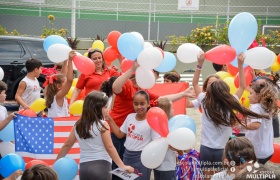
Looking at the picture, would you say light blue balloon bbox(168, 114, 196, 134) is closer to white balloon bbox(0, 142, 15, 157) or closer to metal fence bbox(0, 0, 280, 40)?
white balloon bbox(0, 142, 15, 157)

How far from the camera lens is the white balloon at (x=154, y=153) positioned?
3984mm

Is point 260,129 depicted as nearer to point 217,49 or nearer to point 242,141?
point 217,49

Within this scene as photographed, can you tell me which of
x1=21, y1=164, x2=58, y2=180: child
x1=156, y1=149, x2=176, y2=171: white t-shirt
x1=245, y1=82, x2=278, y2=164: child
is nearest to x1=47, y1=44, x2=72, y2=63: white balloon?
x1=156, y1=149, x2=176, y2=171: white t-shirt

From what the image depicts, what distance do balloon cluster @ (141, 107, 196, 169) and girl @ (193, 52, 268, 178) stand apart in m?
0.22

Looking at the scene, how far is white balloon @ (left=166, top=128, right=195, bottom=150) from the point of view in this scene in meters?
3.92

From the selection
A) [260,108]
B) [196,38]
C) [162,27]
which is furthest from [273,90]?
[162,27]

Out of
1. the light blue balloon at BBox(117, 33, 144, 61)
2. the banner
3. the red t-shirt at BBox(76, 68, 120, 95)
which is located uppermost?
the banner

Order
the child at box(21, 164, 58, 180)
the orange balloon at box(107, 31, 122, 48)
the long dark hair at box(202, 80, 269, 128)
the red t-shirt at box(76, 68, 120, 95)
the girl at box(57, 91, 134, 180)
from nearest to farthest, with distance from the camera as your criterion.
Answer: the child at box(21, 164, 58, 180), the girl at box(57, 91, 134, 180), the long dark hair at box(202, 80, 269, 128), the red t-shirt at box(76, 68, 120, 95), the orange balloon at box(107, 31, 122, 48)

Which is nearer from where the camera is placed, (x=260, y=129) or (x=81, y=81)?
(x=260, y=129)

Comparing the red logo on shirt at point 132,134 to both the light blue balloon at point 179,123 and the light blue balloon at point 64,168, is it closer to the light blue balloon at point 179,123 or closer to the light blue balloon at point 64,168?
the light blue balloon at point 179,123

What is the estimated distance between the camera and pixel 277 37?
14055 millimetres

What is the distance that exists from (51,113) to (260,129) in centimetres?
239

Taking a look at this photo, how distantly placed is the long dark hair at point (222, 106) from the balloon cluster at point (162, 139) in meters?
0.26

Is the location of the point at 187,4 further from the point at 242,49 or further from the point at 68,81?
the point at 68,81
